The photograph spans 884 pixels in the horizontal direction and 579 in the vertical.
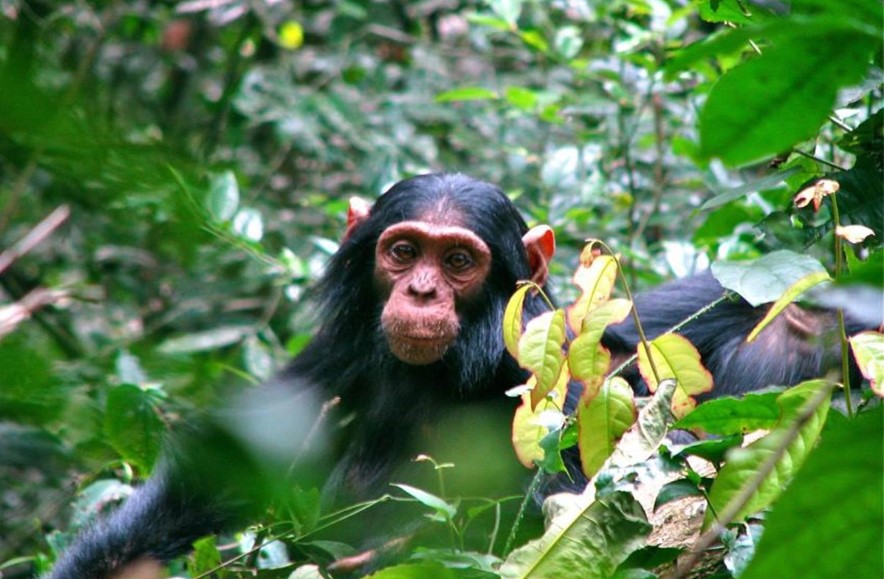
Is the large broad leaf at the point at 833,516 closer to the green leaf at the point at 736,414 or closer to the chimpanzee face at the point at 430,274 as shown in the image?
the green leaf at the point at 736,414

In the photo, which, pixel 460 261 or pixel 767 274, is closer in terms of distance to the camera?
pixel 767 274

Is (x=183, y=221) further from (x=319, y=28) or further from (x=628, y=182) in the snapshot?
(x=319, y=28)

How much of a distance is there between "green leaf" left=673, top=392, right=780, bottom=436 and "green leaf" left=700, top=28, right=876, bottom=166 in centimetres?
115

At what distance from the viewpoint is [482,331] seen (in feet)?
14.1

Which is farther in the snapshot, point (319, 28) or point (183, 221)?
point (319, 28)

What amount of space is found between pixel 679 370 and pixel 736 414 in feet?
1.18

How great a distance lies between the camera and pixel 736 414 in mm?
2244

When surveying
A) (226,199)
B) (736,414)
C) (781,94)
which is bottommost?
(226,199)

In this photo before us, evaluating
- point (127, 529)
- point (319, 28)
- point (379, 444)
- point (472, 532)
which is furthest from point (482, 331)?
point (319, 28)

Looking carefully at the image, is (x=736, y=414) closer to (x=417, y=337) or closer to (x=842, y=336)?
(x=842, y=336)

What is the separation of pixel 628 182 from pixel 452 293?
6.99 feet

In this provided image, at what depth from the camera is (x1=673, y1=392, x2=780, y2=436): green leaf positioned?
7.23ft

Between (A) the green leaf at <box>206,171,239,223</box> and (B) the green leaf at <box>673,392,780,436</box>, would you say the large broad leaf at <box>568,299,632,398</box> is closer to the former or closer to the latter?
(B) the green leaf at <box>673,392,780,436</box>

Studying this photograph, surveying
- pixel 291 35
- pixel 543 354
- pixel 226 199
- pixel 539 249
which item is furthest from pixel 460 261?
pixel 291 35
